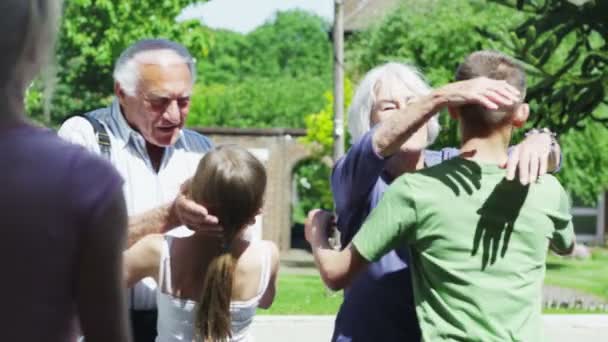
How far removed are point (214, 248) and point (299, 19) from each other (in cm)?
10934

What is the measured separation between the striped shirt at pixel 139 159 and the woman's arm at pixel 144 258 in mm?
423

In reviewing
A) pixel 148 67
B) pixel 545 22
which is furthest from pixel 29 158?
pixel 545 22

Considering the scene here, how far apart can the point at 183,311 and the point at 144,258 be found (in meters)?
0.18

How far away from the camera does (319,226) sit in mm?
3799

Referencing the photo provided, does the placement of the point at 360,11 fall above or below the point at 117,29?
below

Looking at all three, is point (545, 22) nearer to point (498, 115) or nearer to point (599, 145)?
point (498, 115)

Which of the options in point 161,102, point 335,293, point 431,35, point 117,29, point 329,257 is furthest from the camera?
point 117,29

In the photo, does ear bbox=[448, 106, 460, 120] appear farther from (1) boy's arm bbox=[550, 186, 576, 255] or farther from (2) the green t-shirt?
(1) boy's arm bbox=[550, 186, 576, 255]

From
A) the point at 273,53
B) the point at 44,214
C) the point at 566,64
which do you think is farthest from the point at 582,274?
the point at 273,53

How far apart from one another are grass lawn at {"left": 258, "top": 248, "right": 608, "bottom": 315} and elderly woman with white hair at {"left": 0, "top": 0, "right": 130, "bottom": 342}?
45.1ft

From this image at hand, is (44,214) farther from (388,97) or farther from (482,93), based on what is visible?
(388,97)

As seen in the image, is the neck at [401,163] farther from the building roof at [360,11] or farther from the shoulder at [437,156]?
the building roof at [360,11]

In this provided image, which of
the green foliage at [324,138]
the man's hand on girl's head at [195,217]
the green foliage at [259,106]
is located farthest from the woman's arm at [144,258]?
the green foliage at [259,106]

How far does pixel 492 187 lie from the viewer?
11.5 ft
